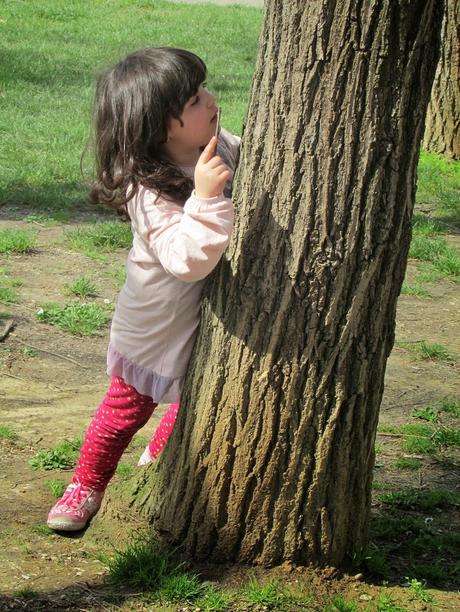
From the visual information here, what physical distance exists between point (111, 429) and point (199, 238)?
90 cm

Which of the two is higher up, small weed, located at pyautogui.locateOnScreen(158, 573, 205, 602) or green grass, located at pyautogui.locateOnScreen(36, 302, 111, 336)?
small weed, located at pyautogui.locateOnScreen(158, 573, 205, 602)

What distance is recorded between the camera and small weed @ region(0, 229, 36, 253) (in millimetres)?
6480

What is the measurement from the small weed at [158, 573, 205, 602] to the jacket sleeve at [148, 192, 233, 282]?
88 cm

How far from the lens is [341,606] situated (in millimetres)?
2967

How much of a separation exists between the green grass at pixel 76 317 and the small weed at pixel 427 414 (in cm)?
173

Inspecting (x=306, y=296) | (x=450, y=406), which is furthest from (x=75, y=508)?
(x=450, y=406)

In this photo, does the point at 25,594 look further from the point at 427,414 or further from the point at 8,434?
the point at 427,414

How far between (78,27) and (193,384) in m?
12.1

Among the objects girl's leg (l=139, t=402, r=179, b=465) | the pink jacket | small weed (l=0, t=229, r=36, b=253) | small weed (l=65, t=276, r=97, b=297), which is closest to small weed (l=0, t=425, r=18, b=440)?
girl's leg (l=139, t=402, r=179, b=465)

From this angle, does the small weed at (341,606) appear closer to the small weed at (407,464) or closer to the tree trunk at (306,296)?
the tree trunk at (306,296)

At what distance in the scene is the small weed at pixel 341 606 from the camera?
296cm

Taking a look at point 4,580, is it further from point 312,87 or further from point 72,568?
point 312,87

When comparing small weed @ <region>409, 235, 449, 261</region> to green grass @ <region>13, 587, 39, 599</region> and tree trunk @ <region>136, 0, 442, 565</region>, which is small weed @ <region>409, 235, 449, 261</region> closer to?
tree trunk @ <region>136, 0, 442, 565</region>

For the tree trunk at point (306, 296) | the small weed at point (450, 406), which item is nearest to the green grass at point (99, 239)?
the small weed at point (450, 406)
